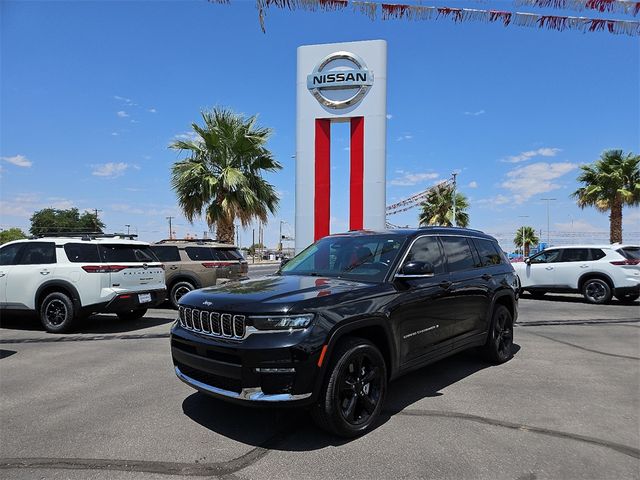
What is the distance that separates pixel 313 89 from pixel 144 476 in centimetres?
1118

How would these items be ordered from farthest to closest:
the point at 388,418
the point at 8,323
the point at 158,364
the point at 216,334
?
the point at 8,323
the point at 158,364
the point at 388,418
the point at 216,334

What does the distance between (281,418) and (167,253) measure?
811 cm

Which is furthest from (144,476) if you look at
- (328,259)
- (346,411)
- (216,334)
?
(328,259)

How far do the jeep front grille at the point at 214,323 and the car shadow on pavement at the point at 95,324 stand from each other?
5.19 meters

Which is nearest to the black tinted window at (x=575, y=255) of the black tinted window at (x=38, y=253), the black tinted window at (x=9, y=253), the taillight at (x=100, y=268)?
the taillight at (x=100, y=268)

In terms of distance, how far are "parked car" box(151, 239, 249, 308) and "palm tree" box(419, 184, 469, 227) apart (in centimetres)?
3254

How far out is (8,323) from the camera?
9383mm

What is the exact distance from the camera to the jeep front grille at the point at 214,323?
11.2 feet

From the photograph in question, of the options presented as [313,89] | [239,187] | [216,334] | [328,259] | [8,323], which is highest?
[313,89]

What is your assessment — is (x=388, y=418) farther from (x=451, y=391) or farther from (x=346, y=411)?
(x=451, y=391)

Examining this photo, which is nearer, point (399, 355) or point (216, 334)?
point (216, 334)

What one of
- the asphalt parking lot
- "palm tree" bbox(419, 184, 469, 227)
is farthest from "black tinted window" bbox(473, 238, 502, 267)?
"palm tree" bbox(419, 184, 469, 227)

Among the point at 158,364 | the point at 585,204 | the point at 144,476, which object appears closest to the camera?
the point at 144,476

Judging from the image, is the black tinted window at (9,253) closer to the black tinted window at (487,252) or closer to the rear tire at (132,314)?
the rear tire at (132,314)
